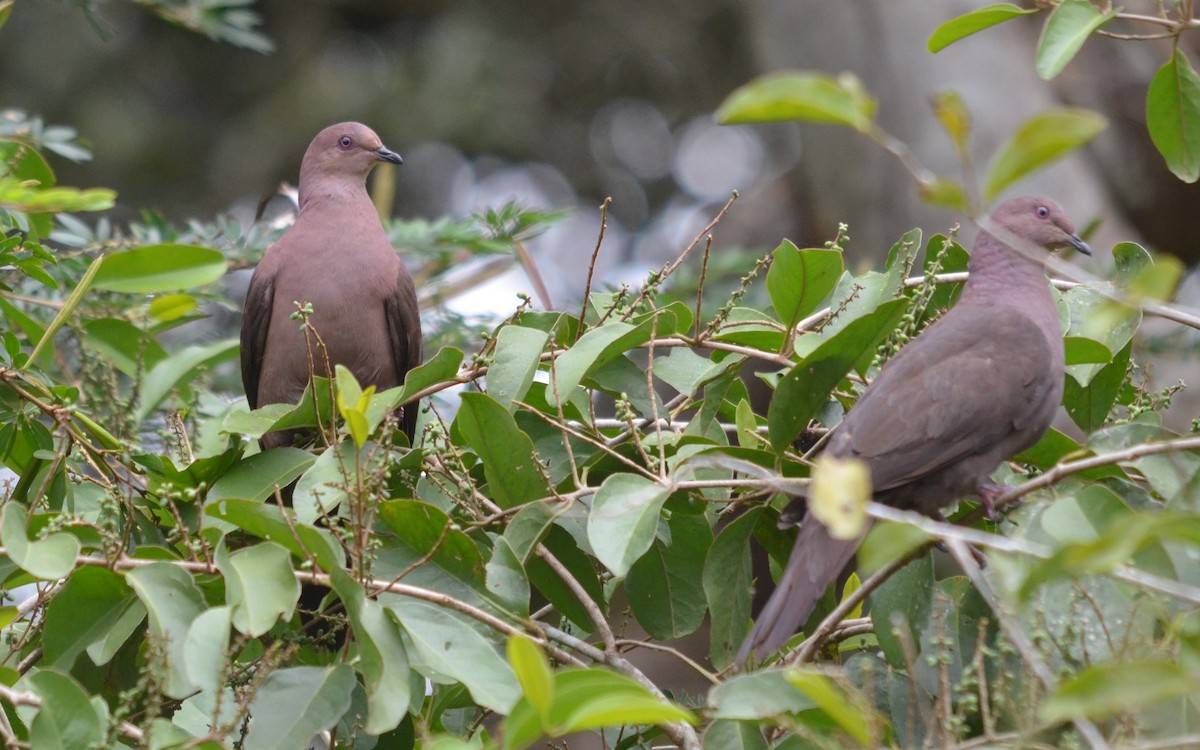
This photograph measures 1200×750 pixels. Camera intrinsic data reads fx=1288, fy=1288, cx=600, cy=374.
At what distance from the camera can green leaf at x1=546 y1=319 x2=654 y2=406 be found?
2.23 m

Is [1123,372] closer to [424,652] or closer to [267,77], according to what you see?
[424,652]

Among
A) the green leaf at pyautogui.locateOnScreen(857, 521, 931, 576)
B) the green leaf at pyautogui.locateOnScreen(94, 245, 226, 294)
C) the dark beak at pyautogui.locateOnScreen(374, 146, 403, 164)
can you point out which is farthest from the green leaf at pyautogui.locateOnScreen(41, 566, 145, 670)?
the dark beak at pyautogui.locateOnScreen(374, 146, 403, 164)

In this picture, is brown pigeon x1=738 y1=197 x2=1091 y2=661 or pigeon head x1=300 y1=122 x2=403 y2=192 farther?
pigeon head x1=300 y1=122 x2=403 y2=192

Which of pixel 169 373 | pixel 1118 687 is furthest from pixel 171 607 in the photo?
pixel 1118 687

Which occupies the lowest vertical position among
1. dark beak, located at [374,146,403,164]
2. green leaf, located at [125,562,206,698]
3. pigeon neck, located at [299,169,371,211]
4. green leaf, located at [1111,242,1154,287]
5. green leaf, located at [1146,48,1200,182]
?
green leaf, located at [125,562,206,698]

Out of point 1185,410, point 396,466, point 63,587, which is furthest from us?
point 1185,410

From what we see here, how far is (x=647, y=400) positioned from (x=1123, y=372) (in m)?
0.89

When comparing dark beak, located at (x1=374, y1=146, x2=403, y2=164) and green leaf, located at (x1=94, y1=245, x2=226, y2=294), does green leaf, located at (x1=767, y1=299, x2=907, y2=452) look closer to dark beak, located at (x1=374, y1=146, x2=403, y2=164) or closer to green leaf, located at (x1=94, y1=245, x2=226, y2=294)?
green leaf, located at (x1=94, y1=245, x2=226, y2=294)

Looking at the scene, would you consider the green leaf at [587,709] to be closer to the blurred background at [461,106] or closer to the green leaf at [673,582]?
the green leaf at [673,582]

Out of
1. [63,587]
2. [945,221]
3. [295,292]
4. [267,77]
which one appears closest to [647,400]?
[63,587]

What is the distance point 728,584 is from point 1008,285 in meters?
0.90

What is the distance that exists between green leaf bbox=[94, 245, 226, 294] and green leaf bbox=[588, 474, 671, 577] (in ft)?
2.68

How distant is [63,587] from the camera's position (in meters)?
2.01

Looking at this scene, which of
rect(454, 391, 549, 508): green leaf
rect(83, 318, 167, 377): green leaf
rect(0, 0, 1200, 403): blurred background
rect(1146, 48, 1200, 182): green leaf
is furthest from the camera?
rect(0, 0, 1200, 403): blurred background
